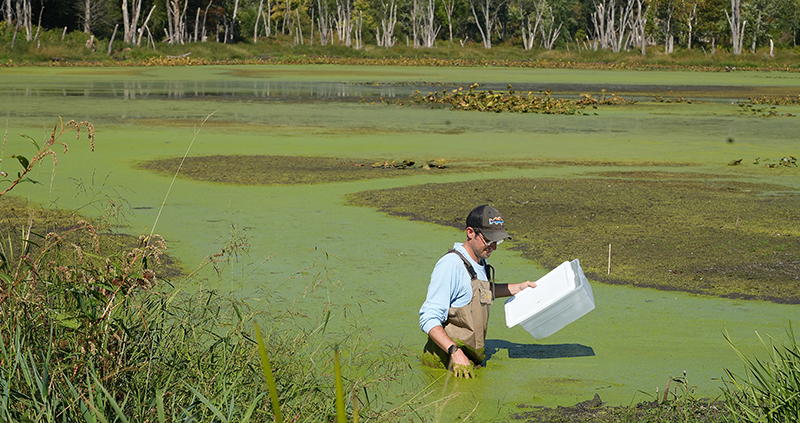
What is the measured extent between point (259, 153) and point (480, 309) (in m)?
7.75

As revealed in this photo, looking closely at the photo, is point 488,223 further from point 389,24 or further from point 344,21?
point 344,21

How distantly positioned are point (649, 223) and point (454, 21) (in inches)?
2977

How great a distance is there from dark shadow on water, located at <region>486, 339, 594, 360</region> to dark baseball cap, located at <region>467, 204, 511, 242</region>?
2.25 feet

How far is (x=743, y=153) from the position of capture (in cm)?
1185

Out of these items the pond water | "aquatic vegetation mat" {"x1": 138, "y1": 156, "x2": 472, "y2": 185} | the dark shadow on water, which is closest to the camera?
the pond water

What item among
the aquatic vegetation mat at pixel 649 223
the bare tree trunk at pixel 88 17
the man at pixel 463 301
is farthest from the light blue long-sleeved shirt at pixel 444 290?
the bare tree trunk at pixel 88 17

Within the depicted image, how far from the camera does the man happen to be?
11.7 feet

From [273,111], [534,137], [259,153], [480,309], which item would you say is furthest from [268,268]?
[273,111]

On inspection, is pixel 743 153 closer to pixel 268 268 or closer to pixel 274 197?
pixel 274 197

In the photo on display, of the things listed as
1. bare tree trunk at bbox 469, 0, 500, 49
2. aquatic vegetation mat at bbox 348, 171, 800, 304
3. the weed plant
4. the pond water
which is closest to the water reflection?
the pond water

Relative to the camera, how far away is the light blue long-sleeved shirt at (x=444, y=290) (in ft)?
11.7

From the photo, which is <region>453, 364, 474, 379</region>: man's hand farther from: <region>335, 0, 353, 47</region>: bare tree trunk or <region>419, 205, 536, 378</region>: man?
<region>335, 0, 353, 47</region>: bare tree trunk

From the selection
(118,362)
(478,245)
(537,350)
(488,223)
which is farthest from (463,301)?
(118,362)

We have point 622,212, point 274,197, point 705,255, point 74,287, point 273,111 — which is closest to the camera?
point 74,287
